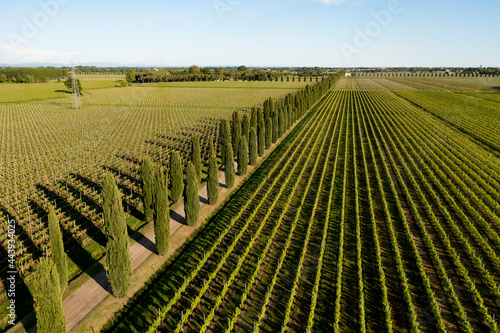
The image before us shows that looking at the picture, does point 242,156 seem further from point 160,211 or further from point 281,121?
point 281,121

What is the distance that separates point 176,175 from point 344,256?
16.4 meters

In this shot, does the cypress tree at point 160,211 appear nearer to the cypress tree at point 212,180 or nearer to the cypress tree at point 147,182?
the cypress tree at point 147,182

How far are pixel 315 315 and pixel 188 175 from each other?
12.9 m

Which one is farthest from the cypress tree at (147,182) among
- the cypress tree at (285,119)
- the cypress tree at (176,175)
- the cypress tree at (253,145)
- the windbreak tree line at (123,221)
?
the cypress tree at (285,119)

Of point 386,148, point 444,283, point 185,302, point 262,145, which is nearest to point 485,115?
point 386,148

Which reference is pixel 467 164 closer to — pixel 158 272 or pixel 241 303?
pixel 241 303

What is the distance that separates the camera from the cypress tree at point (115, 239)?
14461 millimetres

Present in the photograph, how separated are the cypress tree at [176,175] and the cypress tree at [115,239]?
37.0ft

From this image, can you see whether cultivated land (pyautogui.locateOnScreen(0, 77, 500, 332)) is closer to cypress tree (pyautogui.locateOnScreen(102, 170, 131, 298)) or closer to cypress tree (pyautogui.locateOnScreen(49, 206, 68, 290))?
cypress tree (pyautogui.locateOnScreen(102, 170, 131, 298))

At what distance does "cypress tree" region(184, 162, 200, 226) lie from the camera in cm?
2145

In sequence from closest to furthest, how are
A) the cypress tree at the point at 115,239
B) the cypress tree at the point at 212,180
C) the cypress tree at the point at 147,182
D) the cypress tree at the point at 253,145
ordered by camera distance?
the cypress tree at the point at 115,239
the cypress tree at the point at 147,182
the cypress tree at the point at 212,180
the cypress tree at the point at 253,145

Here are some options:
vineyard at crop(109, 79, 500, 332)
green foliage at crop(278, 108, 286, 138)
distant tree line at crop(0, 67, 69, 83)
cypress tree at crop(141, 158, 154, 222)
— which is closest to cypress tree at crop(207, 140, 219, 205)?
vineyard at crop(109, 79, 500, 332)

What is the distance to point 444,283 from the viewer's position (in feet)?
53.6

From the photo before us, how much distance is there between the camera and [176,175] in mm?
26469
